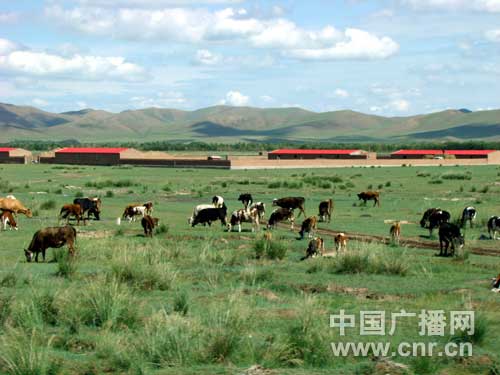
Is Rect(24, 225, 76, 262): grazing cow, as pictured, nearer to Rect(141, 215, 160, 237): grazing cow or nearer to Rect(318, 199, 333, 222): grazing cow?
Rect(141, 215, 160, 237): grazing cow

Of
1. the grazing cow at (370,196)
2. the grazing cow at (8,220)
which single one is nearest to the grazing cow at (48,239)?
the grazing cow at (8,220)

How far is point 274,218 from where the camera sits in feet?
96.7

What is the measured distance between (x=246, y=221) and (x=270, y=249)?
768 centimetres

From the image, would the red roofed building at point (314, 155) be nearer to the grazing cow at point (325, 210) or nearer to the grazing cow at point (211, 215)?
the grazing cow at point (325, 210)

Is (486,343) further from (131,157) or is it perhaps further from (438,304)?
(131,157)

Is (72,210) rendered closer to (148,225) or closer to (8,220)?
(8,220)

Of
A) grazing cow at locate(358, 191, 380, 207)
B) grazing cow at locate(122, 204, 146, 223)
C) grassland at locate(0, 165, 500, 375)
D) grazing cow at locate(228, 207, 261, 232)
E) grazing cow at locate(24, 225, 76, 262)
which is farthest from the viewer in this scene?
grazing cow at locate(358, 191, 380, 207)

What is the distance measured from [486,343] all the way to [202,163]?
84394mm

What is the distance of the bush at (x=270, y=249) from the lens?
72.4ft

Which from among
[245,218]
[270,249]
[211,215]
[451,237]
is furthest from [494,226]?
[211,215]

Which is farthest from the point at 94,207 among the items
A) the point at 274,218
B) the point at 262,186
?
the point at 262,186

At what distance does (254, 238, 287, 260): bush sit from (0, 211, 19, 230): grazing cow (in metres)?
10.3

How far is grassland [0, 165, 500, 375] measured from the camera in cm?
1182

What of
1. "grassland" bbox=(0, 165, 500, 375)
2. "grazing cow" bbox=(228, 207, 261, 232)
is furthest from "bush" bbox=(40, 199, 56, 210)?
"grazing cow" bbox=(228, 207, 261, 232)
